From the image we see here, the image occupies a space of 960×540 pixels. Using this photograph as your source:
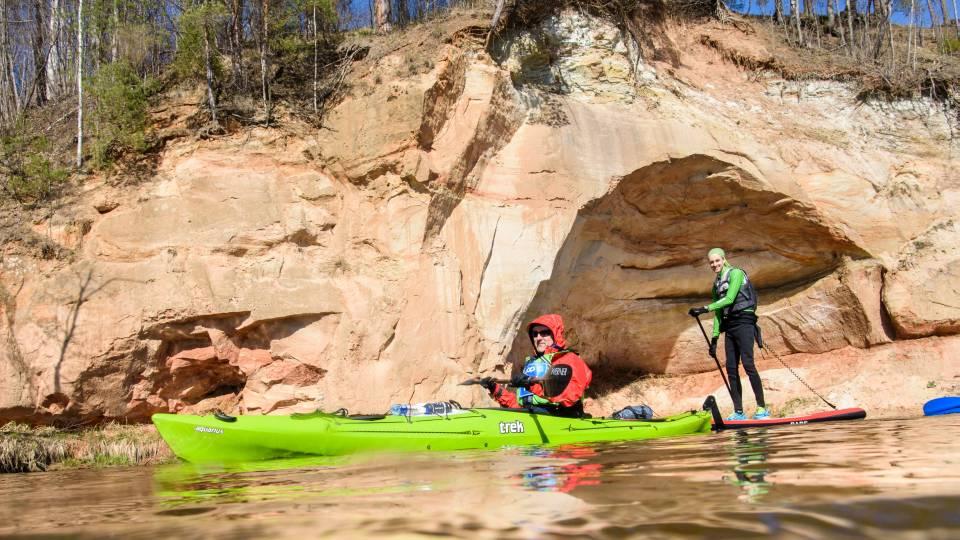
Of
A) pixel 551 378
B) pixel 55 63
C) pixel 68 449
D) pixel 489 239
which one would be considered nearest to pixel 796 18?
pixel 489 239

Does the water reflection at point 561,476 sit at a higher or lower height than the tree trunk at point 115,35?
lower

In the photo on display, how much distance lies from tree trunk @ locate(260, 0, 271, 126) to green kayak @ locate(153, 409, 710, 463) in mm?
5171

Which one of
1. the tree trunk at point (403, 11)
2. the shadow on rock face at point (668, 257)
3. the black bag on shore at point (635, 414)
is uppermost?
the tree trunk at point (403, 11)

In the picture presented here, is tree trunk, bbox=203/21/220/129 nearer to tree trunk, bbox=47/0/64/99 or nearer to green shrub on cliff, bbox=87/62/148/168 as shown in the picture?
green shrub on cliff, bbox=87/62/148/168

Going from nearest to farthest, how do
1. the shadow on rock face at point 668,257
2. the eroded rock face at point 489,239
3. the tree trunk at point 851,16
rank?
the eroded rock face at point 489,239
the shadow on rock face at point 668,257
the tree trunk at point 851,16

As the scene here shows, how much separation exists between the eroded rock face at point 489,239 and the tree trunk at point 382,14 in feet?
6.28

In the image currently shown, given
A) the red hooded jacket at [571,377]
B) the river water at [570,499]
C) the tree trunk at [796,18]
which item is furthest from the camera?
the tree trunk at [796,18]

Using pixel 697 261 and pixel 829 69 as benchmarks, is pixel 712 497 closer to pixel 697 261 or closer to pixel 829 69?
pixel 697 261

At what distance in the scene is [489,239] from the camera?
29.0 feet

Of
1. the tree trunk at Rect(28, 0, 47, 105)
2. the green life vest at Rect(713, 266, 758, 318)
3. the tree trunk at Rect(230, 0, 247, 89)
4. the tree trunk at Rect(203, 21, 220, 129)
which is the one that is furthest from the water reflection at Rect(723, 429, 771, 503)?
the tree trunk at Rect(28, 0, 47, 105)

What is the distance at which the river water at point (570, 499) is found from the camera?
1624 millimetres

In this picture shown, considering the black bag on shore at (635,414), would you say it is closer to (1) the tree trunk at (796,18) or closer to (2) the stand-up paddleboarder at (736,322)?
(2) the stand-up paddleboarder at (736,322)

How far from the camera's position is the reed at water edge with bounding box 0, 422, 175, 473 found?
21.3ft

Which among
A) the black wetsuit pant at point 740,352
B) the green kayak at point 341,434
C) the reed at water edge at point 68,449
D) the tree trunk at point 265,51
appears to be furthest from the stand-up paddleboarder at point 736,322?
the tree trunk at point 265,51
